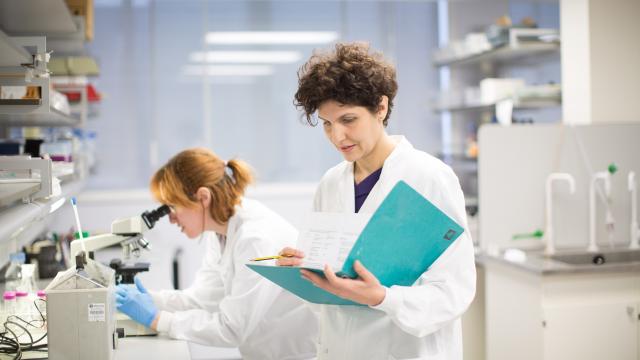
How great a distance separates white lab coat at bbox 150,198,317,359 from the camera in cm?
216

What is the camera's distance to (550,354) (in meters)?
2.86

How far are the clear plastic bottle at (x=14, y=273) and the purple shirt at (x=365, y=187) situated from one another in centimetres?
150

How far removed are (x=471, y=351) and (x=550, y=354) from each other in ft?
2.37

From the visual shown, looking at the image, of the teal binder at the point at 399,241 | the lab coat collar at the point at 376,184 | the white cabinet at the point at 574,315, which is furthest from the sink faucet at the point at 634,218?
the teal binder at the point at 399,241

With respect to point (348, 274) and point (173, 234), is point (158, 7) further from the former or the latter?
point (348, 274)

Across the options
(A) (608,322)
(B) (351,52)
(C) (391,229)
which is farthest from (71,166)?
(A) (608,322)

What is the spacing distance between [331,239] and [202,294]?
119 cm

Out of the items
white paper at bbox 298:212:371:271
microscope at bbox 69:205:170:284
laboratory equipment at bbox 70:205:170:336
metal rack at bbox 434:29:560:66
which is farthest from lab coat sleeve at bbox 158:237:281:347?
metal rack at bbox 434:29:560:66

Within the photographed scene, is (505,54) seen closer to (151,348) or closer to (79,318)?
(151,348)

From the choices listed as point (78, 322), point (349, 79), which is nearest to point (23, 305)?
point (78, 322)

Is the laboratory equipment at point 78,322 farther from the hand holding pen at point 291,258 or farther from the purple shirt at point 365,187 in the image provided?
the purple shirt at point 365,187

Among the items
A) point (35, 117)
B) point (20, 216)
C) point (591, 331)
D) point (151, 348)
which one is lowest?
point (591, 331)

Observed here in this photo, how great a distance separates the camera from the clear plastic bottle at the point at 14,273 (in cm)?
260

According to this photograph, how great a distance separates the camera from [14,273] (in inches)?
109
